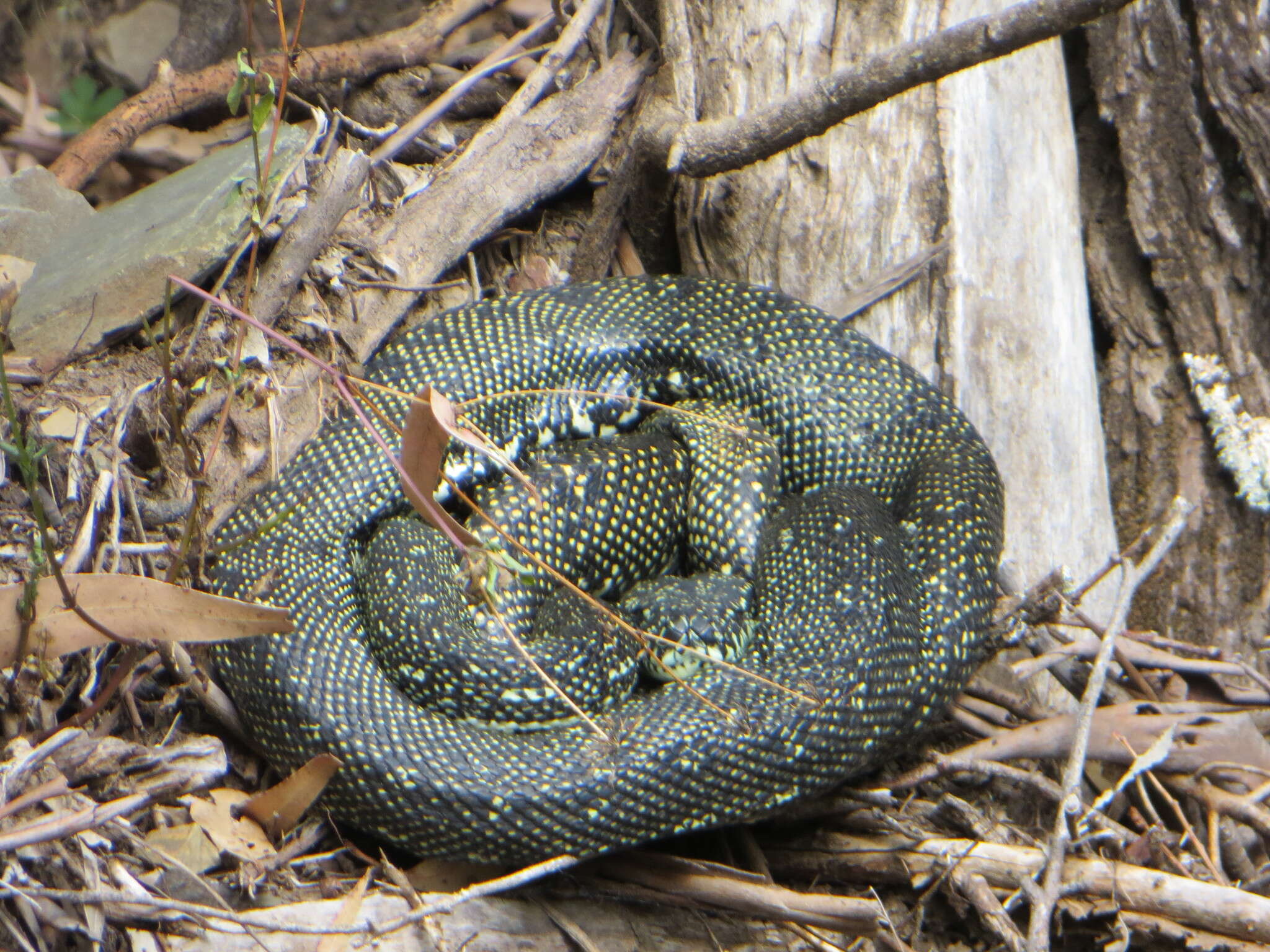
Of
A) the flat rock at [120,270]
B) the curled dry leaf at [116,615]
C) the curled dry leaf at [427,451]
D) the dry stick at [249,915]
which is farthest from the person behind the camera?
the flat rock at [120,270]

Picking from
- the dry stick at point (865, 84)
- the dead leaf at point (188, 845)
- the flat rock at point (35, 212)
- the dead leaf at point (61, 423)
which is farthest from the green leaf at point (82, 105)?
the dead leaf at point (188, 845)

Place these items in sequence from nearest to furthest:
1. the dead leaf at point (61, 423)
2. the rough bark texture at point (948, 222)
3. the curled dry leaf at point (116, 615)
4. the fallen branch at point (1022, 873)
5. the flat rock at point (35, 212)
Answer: the curled dry leaf at point (116, 615) → the fallen branch at point (1022, 873) → the dead leaf at point (61, 423) → the flat rock at point (35, 212) → the rough bark texture at point (948, 222)

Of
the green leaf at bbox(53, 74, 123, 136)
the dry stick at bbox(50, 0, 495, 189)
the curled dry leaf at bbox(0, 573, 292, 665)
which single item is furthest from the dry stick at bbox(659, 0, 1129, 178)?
the curled dry leaf at bbox(0, 573, 292, 665)

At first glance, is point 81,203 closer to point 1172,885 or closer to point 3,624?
point 3,624

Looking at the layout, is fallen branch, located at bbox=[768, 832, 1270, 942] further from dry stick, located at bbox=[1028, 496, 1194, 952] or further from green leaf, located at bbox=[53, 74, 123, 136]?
green leaf, located at bbox=[53, 74, 123, 136]

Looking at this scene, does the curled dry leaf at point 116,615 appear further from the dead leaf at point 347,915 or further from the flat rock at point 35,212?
the flat rock at point 35,212

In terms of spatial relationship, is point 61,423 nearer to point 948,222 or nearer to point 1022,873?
point 1022,873

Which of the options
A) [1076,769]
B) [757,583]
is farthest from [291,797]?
[1076,769]

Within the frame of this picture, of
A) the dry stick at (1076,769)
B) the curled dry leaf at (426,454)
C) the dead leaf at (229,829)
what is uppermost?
the curled dry leaf at (426,454)
